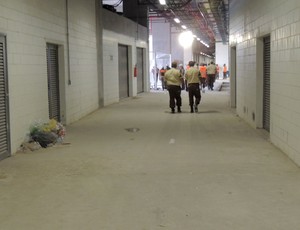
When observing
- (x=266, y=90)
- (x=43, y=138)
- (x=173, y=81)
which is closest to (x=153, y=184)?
(x=43, y=138)

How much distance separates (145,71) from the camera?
27.5 metres

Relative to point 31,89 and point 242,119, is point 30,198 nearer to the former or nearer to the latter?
point 31,89

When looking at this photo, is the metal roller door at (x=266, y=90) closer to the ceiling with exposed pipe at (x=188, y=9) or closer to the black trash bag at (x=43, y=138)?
the black trash bag at (x=43, y=138)

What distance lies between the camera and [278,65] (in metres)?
8.88

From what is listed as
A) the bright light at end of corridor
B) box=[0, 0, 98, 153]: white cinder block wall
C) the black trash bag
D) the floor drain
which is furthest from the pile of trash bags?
the bright light at end of corridor

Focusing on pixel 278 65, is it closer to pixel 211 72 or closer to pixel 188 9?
pixel 211 72

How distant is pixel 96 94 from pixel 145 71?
404 inches

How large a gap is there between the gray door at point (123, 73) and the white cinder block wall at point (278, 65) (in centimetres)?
940

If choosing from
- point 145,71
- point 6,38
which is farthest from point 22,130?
point 145,71

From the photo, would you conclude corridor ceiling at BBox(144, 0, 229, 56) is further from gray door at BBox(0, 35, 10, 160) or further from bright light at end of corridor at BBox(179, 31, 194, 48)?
gray door at BBox(0, 35, 10, 160)

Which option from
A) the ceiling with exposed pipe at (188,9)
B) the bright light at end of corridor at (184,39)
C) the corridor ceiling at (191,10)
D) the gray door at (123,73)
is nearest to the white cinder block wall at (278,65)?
the gray door at (123,73)

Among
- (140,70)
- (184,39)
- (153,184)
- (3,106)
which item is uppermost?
(184,39)

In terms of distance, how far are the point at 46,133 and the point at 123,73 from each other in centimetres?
1312

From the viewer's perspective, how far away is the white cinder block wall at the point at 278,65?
7652 mm
